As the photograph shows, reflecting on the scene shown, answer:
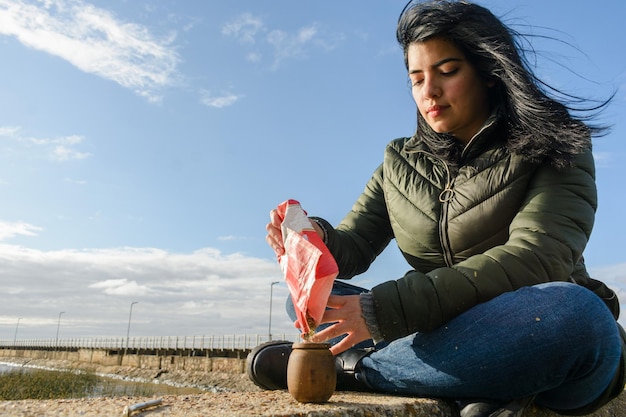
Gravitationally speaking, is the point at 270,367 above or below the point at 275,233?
below

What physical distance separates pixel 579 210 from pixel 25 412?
223 centimetres

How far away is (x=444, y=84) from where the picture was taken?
234 cm

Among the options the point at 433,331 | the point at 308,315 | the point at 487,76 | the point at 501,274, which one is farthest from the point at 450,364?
the point at 487,76

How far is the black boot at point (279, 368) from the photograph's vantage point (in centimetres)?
227

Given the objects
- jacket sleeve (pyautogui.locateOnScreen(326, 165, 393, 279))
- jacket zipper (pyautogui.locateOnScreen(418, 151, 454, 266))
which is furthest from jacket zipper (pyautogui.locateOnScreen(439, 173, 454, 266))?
jacket sleeve (pyautogui.locateOnScreen(326, 165, 393, 279))

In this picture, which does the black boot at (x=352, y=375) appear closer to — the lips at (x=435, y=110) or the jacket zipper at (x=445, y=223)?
the jacket zipper at (x=445, y=223)

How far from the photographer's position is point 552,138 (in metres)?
2.16

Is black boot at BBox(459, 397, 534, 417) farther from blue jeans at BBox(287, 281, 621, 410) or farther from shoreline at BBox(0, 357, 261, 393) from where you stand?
shoreline at BBox(0, 357, 261, 393)

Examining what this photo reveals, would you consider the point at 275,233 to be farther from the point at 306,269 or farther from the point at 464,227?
the point at 464,227

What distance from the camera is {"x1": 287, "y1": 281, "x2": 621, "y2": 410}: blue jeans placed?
1734 millimetres

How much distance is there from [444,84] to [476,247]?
2.58ft

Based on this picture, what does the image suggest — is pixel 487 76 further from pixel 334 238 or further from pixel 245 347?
pixel 245 347

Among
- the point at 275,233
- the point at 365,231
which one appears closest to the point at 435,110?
the point at 365,231

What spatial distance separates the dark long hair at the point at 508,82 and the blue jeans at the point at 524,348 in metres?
0.69
